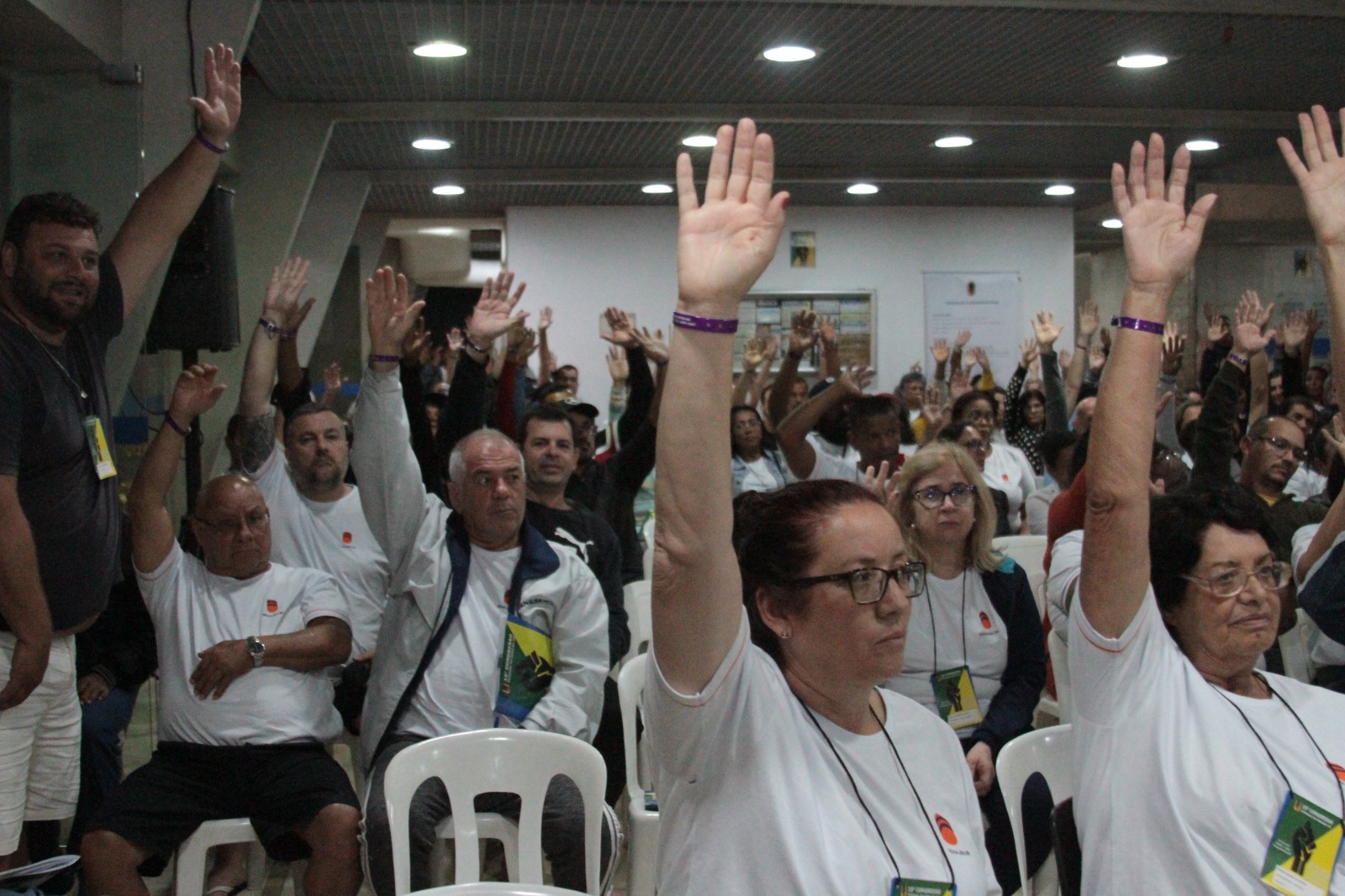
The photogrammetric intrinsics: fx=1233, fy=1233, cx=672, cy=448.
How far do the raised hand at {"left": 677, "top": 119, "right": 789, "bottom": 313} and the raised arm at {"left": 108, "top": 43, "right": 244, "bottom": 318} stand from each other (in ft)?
6.21

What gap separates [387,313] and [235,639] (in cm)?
90

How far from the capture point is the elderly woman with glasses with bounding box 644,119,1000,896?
1311 mm

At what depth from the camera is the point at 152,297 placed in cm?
373

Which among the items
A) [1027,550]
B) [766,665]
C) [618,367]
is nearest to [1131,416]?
[766,665]

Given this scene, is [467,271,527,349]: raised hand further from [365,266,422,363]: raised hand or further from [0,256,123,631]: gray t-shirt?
[0,256,123,631]: gray t-shirt

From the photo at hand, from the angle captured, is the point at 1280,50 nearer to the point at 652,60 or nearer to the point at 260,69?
the point at 652,60

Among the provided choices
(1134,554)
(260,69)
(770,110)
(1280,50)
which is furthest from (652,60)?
(1134,554)

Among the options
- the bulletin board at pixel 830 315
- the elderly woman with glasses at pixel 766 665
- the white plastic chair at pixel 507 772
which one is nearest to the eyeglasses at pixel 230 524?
the white plastic chair at pixel 507 772

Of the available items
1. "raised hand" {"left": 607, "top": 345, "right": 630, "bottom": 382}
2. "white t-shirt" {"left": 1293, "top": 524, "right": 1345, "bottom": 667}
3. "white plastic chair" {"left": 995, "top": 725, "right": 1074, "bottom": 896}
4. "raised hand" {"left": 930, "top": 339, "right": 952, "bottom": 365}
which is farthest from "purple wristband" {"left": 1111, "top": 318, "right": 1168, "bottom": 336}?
"raised hand" {"left": 930, "top": 339, "right": 952, "bottom": 365}

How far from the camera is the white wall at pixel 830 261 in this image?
30.5ft

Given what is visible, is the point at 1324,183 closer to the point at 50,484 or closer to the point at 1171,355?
the point at 50,484

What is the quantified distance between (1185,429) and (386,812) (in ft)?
15.3

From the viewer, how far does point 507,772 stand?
8.82 ft

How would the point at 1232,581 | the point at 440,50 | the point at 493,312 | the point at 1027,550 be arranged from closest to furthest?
the point at 1232,581 < the point at 493,312 < the point at 1027,550 < the point at 440,50
